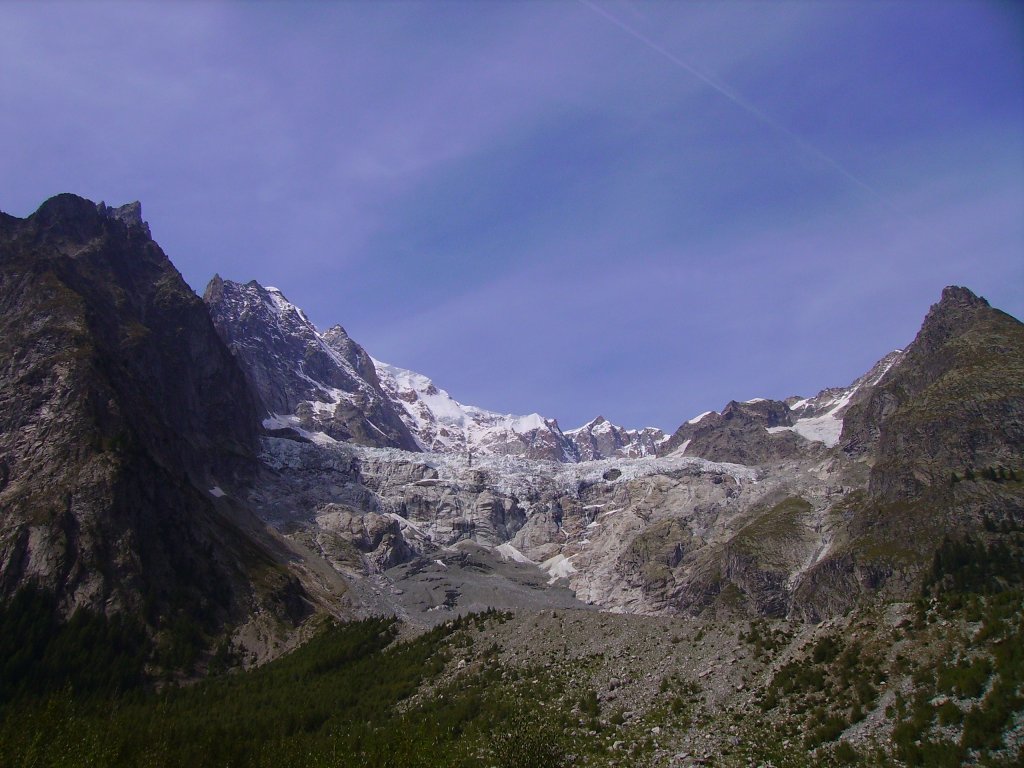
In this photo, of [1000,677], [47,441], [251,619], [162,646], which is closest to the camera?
[1000,677]

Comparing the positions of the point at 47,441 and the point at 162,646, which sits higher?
the point at 47,441

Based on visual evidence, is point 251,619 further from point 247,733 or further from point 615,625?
point 615,625

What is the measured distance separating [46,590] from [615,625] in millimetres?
128403

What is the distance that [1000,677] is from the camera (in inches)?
1620

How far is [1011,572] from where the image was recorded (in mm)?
192250

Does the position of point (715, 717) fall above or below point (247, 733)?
above

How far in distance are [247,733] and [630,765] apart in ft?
142

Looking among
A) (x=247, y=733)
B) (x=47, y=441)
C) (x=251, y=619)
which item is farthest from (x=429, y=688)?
(x=47, y=441)

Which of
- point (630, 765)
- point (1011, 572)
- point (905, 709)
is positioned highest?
point (1011, 572)

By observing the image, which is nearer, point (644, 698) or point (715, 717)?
point (715, 717)

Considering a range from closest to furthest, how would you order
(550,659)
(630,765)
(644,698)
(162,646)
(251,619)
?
1. (630,765)
2. (644,698)
3. (550,659)
4. (162,646)
5. (251,619)

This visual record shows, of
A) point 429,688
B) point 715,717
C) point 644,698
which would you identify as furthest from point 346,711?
point 715,717

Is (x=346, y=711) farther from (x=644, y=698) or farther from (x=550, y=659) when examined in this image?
(x=644, y=698)

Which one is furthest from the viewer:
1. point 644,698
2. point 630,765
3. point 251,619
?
point 251,619
